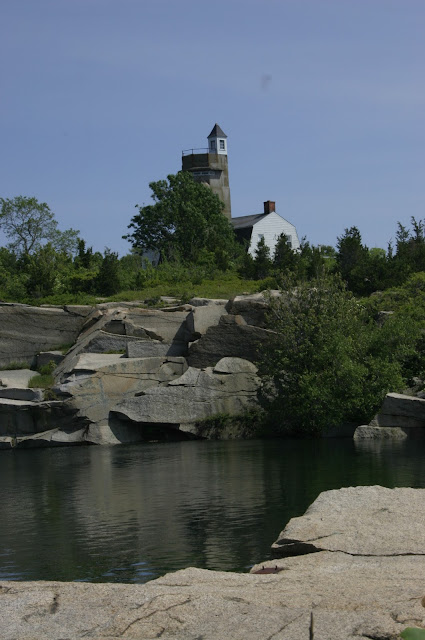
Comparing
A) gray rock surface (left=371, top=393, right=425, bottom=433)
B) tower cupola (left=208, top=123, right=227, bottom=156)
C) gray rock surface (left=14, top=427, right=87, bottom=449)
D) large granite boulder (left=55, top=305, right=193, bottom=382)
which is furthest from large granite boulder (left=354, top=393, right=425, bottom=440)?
tower cupola (left=208, top=123, right=227, bottom=156)

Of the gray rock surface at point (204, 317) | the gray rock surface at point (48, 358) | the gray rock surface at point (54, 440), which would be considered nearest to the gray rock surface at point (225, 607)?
the gray rock surface at point (54, 440)

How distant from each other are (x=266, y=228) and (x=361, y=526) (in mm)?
83661

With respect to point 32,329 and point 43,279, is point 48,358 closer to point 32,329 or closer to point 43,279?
point 32,329

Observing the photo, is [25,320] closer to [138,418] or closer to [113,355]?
[113,355]

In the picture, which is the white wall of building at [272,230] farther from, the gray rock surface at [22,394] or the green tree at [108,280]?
the gray rock surface at [22,394]

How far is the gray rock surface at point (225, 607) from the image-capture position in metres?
8.24

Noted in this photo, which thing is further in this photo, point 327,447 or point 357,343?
point 357,343

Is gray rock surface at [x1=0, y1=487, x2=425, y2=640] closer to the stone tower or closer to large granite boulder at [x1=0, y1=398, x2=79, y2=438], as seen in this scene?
large granite boulder at [x1=0, y1=398, x2=79, y2=438]

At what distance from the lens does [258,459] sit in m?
32.3

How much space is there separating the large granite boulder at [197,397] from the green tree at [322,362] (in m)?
1.43

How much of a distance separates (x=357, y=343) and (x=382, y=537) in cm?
2820

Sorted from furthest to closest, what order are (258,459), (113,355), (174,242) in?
(174,242)
(113,355)
(258,459)

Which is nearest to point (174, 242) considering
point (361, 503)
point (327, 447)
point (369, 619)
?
point (327, 447)

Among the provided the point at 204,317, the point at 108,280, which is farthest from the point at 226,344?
the point at 108,280
